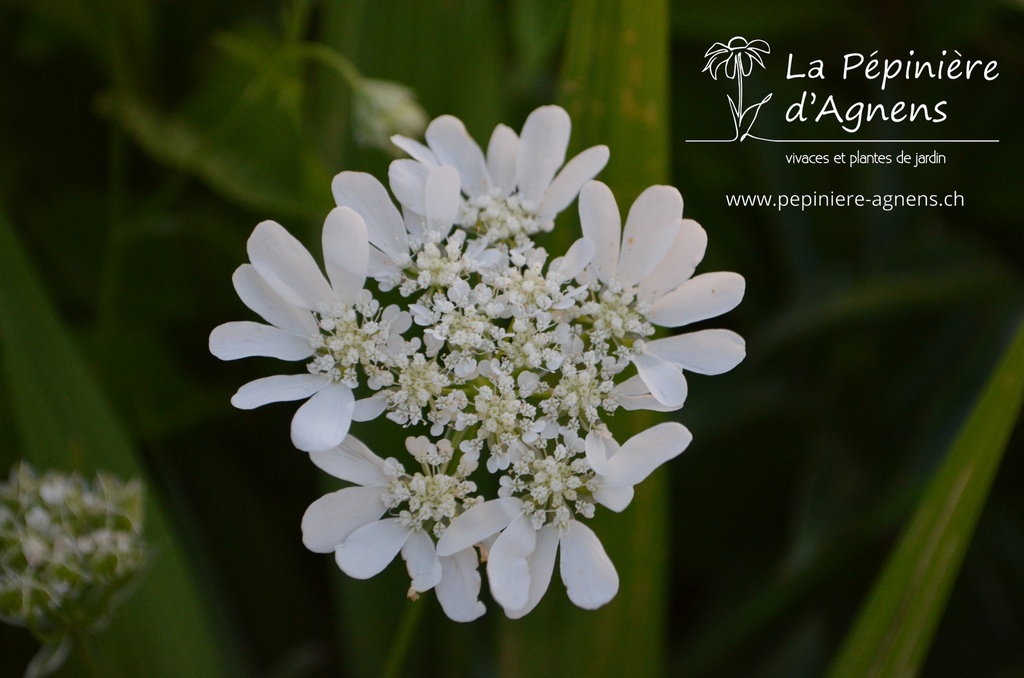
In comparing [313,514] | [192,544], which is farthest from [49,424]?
[313,514]

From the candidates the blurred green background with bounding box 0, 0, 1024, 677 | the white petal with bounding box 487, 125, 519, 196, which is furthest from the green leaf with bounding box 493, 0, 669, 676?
the white petal with bounding box 487, 125, 519, 196

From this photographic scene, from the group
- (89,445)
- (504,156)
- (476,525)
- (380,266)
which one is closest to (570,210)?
(504,156)

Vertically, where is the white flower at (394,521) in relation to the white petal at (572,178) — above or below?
below

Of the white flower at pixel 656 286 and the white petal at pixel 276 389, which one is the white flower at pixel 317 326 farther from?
the white flower at pixel 656 286

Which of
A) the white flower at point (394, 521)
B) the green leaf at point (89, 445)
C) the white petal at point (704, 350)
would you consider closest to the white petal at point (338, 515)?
the white flower at point (394, 521)

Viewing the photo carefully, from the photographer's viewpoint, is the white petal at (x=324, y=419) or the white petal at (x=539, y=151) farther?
the white petal at (x=539, y=151)

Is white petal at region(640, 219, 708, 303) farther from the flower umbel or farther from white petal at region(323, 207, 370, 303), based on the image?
the flower umbel

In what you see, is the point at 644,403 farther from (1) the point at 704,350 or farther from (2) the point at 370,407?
(2) the point at 370,407
